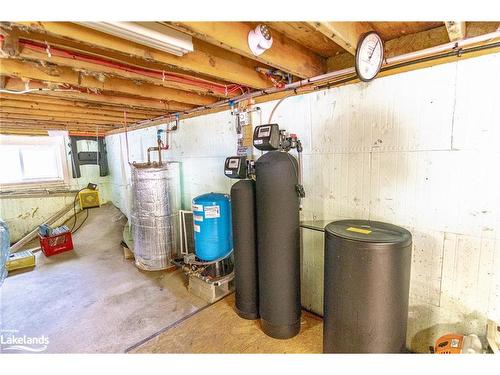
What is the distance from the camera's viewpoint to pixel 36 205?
495 centimetres

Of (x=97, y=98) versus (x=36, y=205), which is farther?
(x=36, y=205)

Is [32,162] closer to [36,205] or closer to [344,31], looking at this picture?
[36,205]

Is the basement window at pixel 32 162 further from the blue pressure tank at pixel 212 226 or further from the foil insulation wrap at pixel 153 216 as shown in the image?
the blue pressure tank at pixel 212 226

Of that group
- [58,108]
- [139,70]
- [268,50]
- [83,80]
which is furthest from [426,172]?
[58,108]

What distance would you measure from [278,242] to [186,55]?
56.6 inches

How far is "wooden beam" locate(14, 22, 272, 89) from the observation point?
3.86 ft

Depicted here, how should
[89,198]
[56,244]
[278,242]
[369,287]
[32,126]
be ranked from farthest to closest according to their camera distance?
1. [89,198]
2. [32,126]
3. [56,244]
4. [278,242]
5. [369,287]

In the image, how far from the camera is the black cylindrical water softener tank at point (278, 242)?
5.58ft
